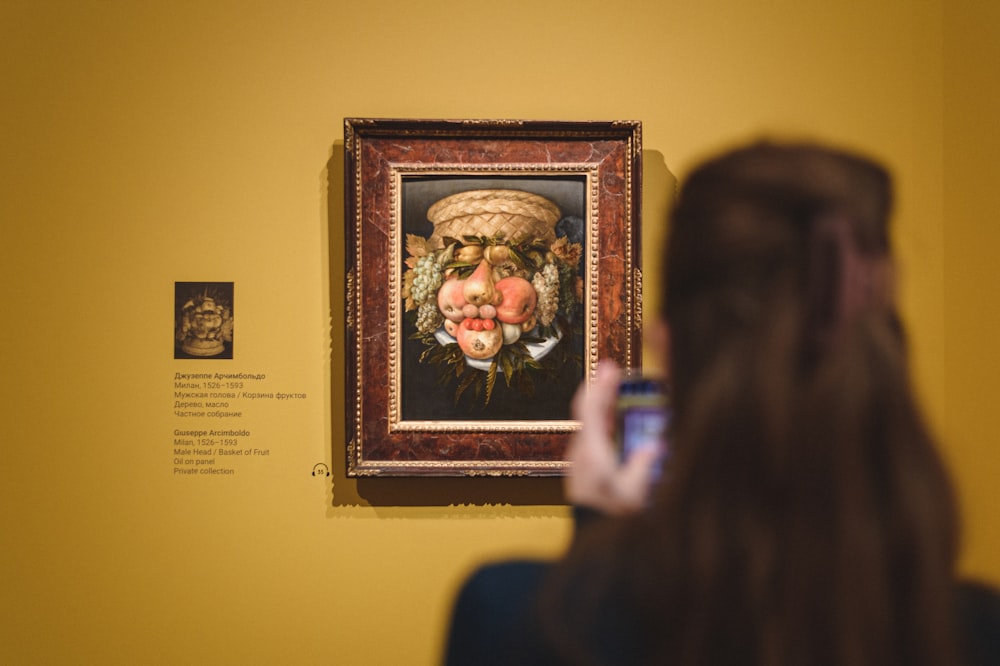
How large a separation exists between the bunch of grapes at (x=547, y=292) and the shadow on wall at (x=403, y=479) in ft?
0.82

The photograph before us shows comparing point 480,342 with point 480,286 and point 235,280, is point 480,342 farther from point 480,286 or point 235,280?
point 235,280

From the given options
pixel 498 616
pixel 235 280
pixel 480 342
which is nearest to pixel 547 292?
pixel 480 342

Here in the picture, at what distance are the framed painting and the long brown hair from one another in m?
1.15

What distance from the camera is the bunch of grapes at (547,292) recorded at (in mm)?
1665

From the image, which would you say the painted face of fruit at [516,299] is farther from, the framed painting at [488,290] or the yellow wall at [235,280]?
the yellow wall at [235,280]

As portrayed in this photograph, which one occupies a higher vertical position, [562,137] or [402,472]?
[562,137]

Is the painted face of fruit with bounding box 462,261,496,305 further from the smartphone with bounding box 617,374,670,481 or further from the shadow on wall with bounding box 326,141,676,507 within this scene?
the smartphone with bounding box 617,374,670,481

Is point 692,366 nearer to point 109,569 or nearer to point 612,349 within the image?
point 612,349

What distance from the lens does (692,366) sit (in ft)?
1.68

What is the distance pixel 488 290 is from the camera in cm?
166

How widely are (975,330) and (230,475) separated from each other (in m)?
1.90

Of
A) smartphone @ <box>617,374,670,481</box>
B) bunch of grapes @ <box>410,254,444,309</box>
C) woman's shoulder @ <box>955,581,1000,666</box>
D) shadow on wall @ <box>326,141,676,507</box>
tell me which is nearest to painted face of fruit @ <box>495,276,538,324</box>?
bunch of grapes @ <box>410,254,444,309</box>

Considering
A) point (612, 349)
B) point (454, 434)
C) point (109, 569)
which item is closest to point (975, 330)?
point (612, 349)

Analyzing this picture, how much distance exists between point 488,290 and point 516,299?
0.07m
